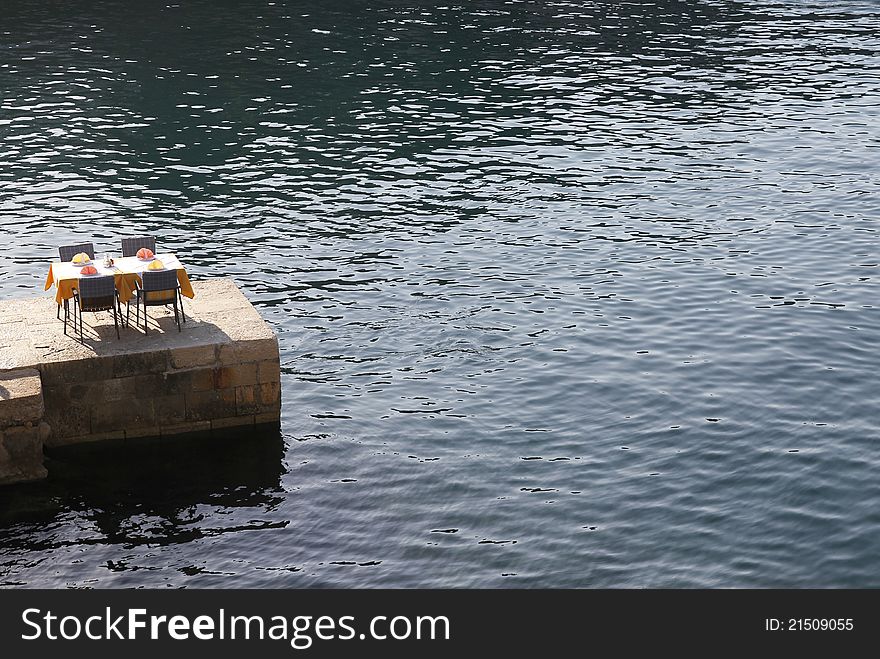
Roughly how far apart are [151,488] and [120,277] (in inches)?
143

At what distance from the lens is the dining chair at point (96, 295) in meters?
18.9

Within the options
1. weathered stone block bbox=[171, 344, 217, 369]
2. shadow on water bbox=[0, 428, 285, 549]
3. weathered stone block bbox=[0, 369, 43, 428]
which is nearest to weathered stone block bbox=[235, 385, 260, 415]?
shadow on water bbox=[0, 428, 285, 549]

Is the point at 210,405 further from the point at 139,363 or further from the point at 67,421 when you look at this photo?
the point at 67,421

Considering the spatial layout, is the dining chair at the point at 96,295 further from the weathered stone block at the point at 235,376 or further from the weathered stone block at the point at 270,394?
the weathered stone block at the point at 270,394

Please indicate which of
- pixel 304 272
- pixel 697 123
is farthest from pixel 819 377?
pixel 697 123

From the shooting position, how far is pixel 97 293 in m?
19.0

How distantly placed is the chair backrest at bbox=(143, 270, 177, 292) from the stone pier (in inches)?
26.0

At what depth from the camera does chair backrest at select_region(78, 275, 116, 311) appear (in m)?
18.9

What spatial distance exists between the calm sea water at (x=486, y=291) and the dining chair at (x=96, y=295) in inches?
87.4

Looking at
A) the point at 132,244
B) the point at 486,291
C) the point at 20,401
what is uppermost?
the point at 132,244


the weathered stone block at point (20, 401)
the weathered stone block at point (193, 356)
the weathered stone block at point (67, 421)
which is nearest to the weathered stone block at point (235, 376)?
the weathered stone block at point (193, 356)

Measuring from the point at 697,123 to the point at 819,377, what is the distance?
67.0 feet

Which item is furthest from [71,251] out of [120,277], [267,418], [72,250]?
[267,418]
